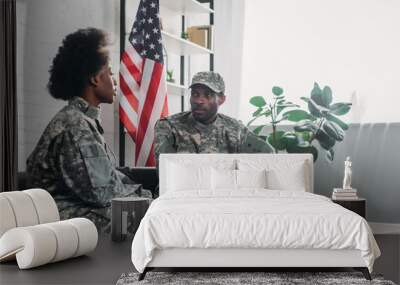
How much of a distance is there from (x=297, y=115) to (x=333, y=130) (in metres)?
0.43

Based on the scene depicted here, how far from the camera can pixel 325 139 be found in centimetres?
672

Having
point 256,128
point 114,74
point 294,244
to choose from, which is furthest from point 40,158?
point 294,244

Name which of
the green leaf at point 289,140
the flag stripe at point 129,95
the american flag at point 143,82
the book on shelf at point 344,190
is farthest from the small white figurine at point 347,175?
the flag stripe at point 129,95

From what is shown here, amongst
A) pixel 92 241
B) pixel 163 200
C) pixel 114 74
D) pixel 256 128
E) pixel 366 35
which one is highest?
pixel 366 35

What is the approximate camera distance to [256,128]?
22.4ft

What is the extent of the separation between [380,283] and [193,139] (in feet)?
9.91

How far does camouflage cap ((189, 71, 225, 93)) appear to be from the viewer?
6832mm

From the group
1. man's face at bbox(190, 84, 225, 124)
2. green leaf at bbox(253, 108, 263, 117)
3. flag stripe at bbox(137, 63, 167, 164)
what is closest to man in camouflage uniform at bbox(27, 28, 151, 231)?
flag stripe at bbox(137, 63, 167, 164)

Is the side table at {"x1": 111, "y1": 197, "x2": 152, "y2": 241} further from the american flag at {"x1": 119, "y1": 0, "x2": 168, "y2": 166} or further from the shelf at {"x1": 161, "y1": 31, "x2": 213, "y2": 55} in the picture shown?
the shelf at {"x1": 161, "y1": 31, "x2": 213, "y2": 55}

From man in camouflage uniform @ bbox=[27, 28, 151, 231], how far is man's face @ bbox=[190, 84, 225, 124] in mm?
950

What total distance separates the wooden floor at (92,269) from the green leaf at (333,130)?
1.49m

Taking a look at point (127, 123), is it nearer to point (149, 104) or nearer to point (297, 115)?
point (149, 104)

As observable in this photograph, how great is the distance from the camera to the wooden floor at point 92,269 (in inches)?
172

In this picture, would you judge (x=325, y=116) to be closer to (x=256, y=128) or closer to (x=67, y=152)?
(x=256, y=128)
